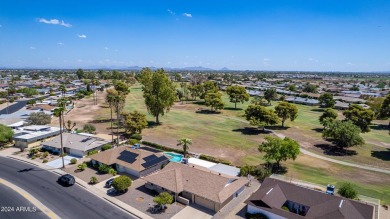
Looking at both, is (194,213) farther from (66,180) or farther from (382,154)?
(382,154)

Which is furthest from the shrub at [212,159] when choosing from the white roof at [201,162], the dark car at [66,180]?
the dark car at [66,180]

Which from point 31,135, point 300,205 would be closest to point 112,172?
point 300,205

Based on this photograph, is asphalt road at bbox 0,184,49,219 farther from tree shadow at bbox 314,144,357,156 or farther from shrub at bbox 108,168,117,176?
tree shadow at bbox 314,144,357,156

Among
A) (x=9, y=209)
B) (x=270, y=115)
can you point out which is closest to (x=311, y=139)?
(x=270, y=115)

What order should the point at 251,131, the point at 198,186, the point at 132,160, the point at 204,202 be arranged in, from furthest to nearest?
the point at 251,131, the point at 132,160, the point at 198,186, the point at 204,202

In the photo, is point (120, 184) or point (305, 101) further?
point (305, 101)

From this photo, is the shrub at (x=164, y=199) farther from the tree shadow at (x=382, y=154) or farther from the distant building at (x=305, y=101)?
the distant building at (x=305, y=101)

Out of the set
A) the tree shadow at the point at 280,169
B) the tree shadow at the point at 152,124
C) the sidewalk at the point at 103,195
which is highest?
the tree shadow at the point at 152,124
